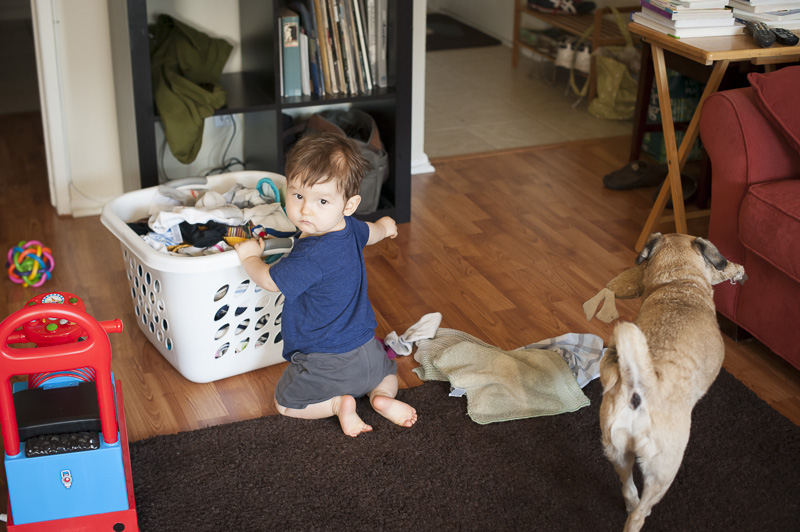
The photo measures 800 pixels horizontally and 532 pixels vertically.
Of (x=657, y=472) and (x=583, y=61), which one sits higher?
(x=583, y=61)

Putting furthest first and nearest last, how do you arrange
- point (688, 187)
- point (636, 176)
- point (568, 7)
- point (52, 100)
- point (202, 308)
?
point (568, 7) < point (636, 176) < point (688, 187) < point (52, 100) < point (202, 308)

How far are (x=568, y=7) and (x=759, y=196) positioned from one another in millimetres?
3157

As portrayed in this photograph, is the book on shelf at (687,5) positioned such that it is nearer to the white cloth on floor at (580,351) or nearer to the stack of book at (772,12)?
the stack of book at (772,12)

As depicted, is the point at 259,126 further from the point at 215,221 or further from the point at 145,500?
the point at 145,500

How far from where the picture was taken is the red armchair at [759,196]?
2047mm

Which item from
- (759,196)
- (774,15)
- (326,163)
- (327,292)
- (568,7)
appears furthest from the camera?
(568,7)

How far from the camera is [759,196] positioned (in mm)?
2082

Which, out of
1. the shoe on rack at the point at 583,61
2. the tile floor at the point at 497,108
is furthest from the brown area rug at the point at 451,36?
the shoe on rack at the point at 583,61

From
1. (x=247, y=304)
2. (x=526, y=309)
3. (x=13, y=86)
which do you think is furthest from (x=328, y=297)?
(x=13, y=86)

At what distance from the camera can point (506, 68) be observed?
5.15 m

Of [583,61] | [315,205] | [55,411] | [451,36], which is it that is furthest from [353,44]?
[451,36]

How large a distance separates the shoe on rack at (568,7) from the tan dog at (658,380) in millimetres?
3536

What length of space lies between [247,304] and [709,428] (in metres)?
1.16

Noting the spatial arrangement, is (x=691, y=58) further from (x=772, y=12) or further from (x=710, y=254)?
(x=710, y=254)
